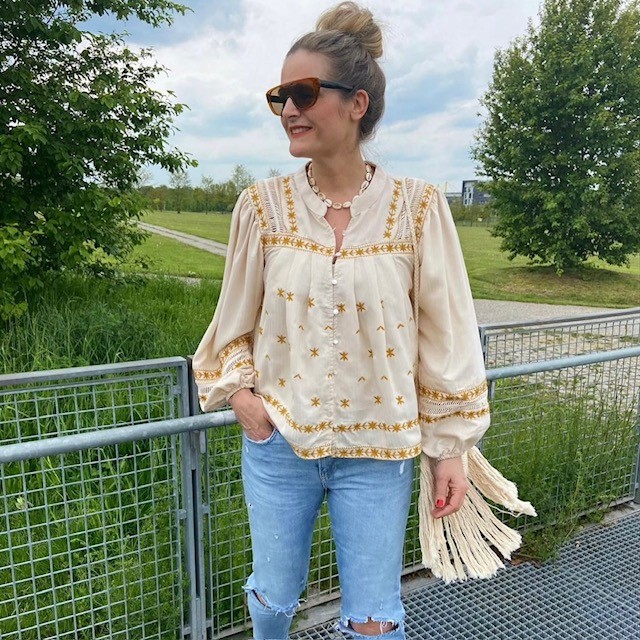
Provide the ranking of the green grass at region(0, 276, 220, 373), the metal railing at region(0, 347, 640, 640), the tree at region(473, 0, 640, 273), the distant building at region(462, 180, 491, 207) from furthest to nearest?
the distant building at region(462, 180, 491, 207)
the tree at region(473, 0, 640, 273)
the green grass at region(0, 276, 220, 373)
the metal railing at region(0, 347, 640, 640)

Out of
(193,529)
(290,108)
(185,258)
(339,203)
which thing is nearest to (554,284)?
(185,258)

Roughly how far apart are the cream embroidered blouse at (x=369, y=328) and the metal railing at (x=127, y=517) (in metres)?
Answer: 0.61

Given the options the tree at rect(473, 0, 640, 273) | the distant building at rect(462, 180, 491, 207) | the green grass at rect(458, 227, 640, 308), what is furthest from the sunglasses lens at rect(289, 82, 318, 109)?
the distant building at rect(462, 180, 491, 207)

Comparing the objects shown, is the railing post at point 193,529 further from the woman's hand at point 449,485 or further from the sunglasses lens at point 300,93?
the sunglasses lens at point 300,93

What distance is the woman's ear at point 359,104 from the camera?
151 cm

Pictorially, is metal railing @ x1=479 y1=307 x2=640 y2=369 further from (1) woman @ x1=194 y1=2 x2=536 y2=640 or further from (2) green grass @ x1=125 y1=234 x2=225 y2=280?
(2) green grass @ x1=125 y1=234 x2=225 y2=280

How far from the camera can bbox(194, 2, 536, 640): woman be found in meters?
1.49

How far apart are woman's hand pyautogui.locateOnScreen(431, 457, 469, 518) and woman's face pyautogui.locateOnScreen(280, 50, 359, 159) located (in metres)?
0.82

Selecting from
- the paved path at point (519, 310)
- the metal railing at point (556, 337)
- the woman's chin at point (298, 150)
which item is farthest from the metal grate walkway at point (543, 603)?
the paved path at point (519, 310)

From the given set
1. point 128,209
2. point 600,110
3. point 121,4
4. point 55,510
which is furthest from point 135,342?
point 600,110

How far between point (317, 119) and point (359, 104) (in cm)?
12

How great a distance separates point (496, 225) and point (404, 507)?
18899 mm

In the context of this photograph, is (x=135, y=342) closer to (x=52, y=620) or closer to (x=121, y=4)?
(x=52, y=620)

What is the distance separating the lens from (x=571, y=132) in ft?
57.0
